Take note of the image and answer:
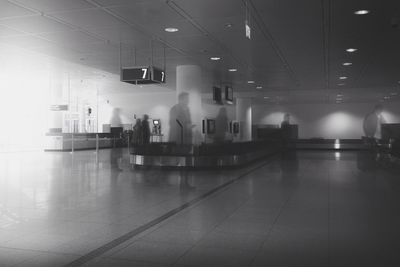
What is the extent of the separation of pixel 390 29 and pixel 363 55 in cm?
368

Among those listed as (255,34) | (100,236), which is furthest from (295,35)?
(100,236)

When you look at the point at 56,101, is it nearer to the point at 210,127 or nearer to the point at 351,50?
the point at 210,127

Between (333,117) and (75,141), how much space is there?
924 inches

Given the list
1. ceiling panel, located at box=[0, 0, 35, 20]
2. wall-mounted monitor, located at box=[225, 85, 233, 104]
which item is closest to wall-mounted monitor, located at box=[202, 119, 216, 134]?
wall-mounted monitor, located at box=[225, 85, 233, 104]

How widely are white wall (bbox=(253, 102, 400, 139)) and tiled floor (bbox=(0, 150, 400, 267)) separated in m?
26.4

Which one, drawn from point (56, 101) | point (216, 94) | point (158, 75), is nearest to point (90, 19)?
point (158, 75)

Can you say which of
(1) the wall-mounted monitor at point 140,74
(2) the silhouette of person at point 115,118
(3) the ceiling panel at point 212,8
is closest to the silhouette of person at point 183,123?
(1) the wall-mounted monitor at point 140,74

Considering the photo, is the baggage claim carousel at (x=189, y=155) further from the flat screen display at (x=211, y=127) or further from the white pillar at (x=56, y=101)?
the flat screen display at (x=211, y=127)

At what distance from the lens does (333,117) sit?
35.2m

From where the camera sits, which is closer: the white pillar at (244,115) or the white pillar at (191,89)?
the white pillar at (191,89)

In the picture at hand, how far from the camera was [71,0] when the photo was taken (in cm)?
754

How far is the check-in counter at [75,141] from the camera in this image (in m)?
26.0

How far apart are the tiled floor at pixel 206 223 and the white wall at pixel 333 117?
26391 millimetres

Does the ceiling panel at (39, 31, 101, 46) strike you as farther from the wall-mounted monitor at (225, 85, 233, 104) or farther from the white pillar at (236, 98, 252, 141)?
the white pillar at (236, 98, 252, 141)
